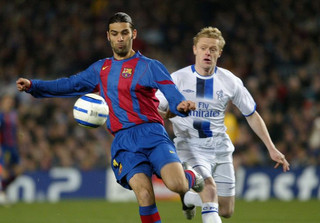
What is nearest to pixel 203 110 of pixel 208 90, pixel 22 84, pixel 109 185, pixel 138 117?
pixel 208 90

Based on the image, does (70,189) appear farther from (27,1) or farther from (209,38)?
(209,38)

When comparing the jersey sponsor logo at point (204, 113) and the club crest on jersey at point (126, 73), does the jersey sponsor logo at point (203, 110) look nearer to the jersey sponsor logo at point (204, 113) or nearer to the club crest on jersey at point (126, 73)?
the jersey sponsor logo at point (204, 113)

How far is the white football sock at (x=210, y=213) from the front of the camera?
6.88 m

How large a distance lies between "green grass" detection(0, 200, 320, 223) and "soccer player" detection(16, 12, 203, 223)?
366 cm

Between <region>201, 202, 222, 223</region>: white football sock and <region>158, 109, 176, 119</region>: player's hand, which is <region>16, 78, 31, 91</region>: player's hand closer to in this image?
<region>158, 109, 176, 119</region>: player's hand

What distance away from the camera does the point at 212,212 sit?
22.6 feet

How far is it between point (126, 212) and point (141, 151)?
18.1 feet

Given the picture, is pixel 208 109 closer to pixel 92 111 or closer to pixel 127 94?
pixel 127 94

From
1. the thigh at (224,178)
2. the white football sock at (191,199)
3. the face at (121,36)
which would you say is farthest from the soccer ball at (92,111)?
the white football sock at (191,199)

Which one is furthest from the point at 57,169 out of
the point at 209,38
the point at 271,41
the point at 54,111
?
the point at 209,38

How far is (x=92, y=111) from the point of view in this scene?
20.3 ft

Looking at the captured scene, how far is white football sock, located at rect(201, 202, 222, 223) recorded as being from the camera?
6875mm

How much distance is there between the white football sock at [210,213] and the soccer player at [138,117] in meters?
0.37

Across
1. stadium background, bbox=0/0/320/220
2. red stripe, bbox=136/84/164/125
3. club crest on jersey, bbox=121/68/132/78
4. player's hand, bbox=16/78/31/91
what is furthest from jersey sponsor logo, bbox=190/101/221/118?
A: stadium background, bbox=0/0/320/220
